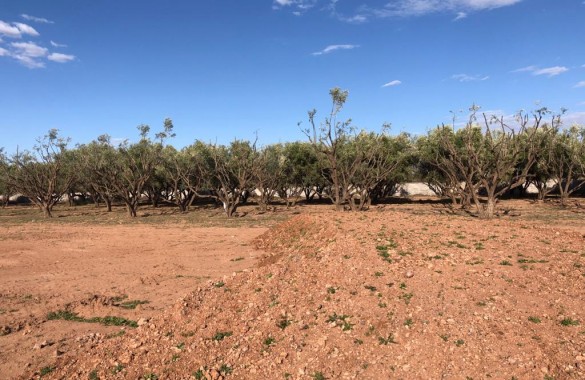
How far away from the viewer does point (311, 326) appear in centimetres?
759

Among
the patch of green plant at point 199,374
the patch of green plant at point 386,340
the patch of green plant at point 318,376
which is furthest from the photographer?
the patch of green plant at point 386,340

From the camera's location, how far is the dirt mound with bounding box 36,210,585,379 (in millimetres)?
6387

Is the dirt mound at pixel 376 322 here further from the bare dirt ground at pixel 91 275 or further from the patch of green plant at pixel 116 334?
the bare dirt ground at pixel 91 275

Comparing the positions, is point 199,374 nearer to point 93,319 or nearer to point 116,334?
point 116,334

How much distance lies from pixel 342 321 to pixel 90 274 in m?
9.30

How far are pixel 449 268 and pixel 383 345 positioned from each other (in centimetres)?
358

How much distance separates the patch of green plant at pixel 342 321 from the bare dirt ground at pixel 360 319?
0.04 meters

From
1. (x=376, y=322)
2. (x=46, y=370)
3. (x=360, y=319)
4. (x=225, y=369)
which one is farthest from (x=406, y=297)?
(x=46, y=370)

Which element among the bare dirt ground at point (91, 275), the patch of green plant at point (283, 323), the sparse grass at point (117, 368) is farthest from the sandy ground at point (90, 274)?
the patch of green plant at point (283, 323)

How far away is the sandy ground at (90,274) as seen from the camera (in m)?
8.39

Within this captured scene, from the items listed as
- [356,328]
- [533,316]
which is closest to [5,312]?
[356,328]

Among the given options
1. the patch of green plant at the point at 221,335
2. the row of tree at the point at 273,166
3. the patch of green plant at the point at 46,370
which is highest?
the row of tree at the point at 273,166

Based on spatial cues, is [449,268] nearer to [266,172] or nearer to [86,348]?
[86,348]

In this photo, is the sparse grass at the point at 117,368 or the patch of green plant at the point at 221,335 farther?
the patch of green plant at the point at 221,335
